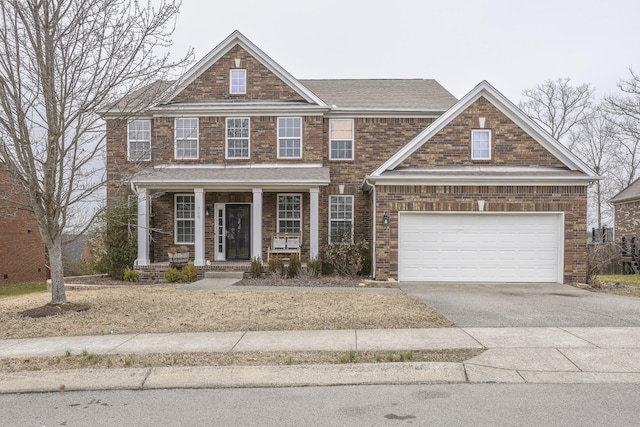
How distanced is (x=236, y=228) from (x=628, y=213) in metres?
22.4

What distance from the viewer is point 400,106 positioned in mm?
18422

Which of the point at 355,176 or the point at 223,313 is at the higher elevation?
the point at 355,176

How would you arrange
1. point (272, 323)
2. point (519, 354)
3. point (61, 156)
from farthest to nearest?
point (61, 156) < point (272, 323) < point (519, 354)

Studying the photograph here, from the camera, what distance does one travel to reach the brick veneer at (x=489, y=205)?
48.1 ft

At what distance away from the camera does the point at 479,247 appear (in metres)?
14.9

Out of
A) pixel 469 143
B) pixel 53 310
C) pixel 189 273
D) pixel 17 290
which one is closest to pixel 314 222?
pixel 189 273

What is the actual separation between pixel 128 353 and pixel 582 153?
42.5 m

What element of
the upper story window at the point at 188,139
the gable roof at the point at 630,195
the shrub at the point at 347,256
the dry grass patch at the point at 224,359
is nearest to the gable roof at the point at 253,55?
the upper story window at the point at 188,139

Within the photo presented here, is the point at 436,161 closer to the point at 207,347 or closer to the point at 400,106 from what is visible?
the point at 400,106

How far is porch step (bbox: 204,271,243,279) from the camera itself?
1605 centimetres

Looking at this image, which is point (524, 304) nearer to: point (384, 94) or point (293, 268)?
point (293, 268)

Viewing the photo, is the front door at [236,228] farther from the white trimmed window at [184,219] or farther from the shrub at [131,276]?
the shrub at [131,276]

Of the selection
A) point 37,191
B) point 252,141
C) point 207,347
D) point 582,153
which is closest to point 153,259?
point 252,141

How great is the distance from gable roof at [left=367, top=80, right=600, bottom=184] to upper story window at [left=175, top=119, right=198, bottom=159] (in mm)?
7289
